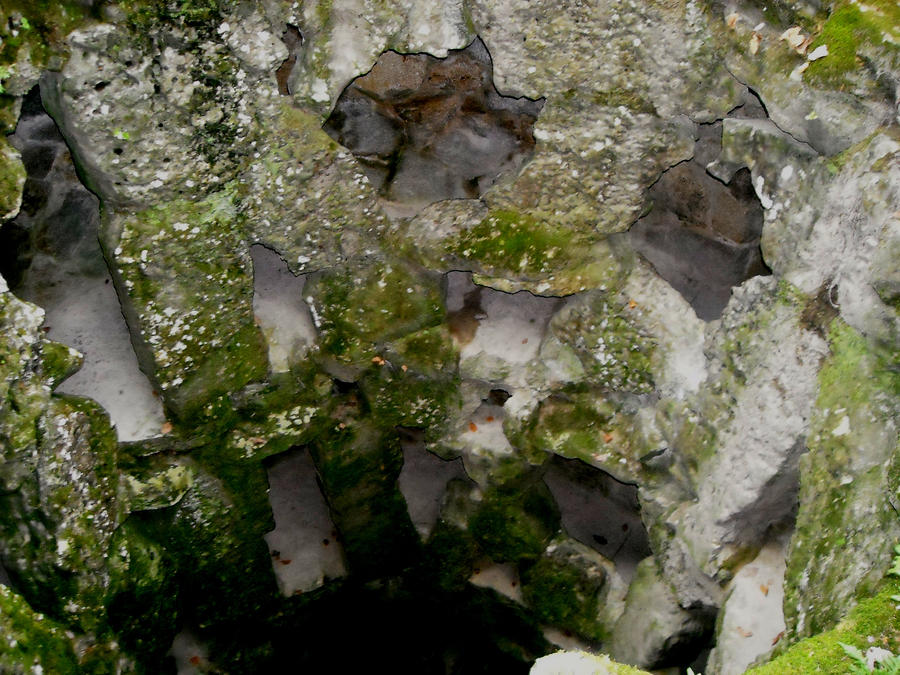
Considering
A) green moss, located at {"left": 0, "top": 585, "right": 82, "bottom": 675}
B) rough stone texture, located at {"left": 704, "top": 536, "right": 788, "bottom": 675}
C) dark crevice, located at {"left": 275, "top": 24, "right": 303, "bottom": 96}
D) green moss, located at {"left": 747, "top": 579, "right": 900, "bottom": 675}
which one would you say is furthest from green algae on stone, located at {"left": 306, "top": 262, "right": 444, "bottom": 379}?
green moss, located at {"left": 747, "top": 579, "right": 900, "bottom": 675}

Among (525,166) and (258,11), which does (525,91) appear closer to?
(525,166)

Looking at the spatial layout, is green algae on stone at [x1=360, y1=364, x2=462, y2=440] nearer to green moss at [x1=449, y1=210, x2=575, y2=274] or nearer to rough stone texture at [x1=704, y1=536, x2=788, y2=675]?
green moss at [x1=449, y1=210, x2=575, y2=274]

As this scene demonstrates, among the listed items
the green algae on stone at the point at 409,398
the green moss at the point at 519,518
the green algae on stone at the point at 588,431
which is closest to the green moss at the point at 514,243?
the green algae on stone at the point at 588,431

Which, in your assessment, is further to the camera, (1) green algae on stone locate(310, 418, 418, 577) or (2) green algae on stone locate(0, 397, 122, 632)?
(1) green algae on stone locate(310, 418, 418, 577)

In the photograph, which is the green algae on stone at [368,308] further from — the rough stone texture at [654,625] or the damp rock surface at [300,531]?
the rough stone texture at [654,625]

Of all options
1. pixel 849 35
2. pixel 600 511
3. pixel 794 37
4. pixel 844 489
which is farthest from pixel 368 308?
pixel 849 35

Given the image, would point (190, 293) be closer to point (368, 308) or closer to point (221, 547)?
point (368, 308)

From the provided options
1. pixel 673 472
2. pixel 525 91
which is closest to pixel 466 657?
pixel 673 472
